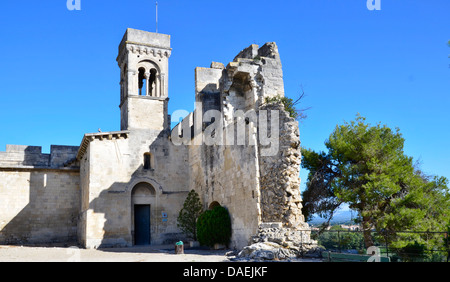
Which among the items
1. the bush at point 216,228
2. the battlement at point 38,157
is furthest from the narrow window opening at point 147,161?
the bush at point 216,228

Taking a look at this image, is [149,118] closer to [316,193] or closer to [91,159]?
[91,159]

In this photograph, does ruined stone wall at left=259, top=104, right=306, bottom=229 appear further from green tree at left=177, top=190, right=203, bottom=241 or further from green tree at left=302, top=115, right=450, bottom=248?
green tree at left=177, top=190, right=203, bottom=241

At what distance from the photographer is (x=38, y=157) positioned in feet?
87.5

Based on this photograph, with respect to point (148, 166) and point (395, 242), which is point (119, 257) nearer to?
point (148, 166)

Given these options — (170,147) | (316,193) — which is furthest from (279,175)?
(170,147)

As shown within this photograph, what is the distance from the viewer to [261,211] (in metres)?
14.7

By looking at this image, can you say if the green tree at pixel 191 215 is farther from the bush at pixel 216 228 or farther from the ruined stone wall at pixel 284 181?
the ruined stone wall at pixel 284 181

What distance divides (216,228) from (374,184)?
6786 mm

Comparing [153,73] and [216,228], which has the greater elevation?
[153,73]

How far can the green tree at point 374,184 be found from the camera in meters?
17.0

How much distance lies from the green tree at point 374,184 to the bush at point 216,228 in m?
4.04

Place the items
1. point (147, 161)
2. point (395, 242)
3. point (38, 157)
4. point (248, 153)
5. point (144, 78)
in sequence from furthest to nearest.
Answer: point (38, 157), point (144, 78), point (147, 161), point (395, 242), point (248, 153)

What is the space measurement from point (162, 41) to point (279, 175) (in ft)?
44.0

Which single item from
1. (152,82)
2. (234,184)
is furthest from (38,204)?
(234,184)
